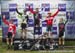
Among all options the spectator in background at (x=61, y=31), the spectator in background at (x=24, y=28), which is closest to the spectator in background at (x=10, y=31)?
the spectator in background at (x=24, y=28)

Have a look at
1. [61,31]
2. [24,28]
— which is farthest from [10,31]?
[61,31]

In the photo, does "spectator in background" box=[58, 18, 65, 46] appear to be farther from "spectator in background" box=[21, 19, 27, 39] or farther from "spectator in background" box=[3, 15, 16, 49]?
"spectator in background" box=[3, 15, 16, 49]

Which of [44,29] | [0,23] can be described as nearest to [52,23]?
[44,29]

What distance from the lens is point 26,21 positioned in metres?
6.37

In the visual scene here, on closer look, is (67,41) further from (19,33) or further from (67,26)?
(19,33)

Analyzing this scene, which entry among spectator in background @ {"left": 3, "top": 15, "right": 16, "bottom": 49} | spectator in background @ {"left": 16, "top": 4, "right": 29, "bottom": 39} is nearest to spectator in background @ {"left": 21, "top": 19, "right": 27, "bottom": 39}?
spectator in background @ {"left": 16, "top": 4, "right": 29, "bottom": 39}

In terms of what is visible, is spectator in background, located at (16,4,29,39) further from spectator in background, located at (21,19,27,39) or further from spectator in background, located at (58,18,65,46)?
spectator in background, located at (58,18,65,46)

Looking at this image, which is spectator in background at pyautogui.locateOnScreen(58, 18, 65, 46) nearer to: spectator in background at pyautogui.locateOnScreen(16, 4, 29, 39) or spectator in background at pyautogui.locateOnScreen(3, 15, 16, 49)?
spectator in background at pyautogui.locateOnScreen(16, 4, 29, 39)

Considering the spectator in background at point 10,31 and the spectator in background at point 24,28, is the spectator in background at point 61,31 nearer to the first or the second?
the spectator in background at point 24,28

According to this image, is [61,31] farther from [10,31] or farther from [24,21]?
[10,31]

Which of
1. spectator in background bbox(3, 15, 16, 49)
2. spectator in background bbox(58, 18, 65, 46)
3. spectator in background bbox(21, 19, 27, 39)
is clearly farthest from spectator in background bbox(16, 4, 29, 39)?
spectator in background bbox(58, 18, 65, 46)

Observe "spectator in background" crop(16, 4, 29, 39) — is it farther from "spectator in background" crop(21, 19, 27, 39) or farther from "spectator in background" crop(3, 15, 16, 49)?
"spectator in background" crop(3, 15, 16, 49)

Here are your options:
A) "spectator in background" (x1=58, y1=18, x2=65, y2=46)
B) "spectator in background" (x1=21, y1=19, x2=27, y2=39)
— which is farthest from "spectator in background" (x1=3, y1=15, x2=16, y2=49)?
"spectator in background" (x1=58, y1=18, x2=65, y2=46)

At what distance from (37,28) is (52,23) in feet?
1.52
